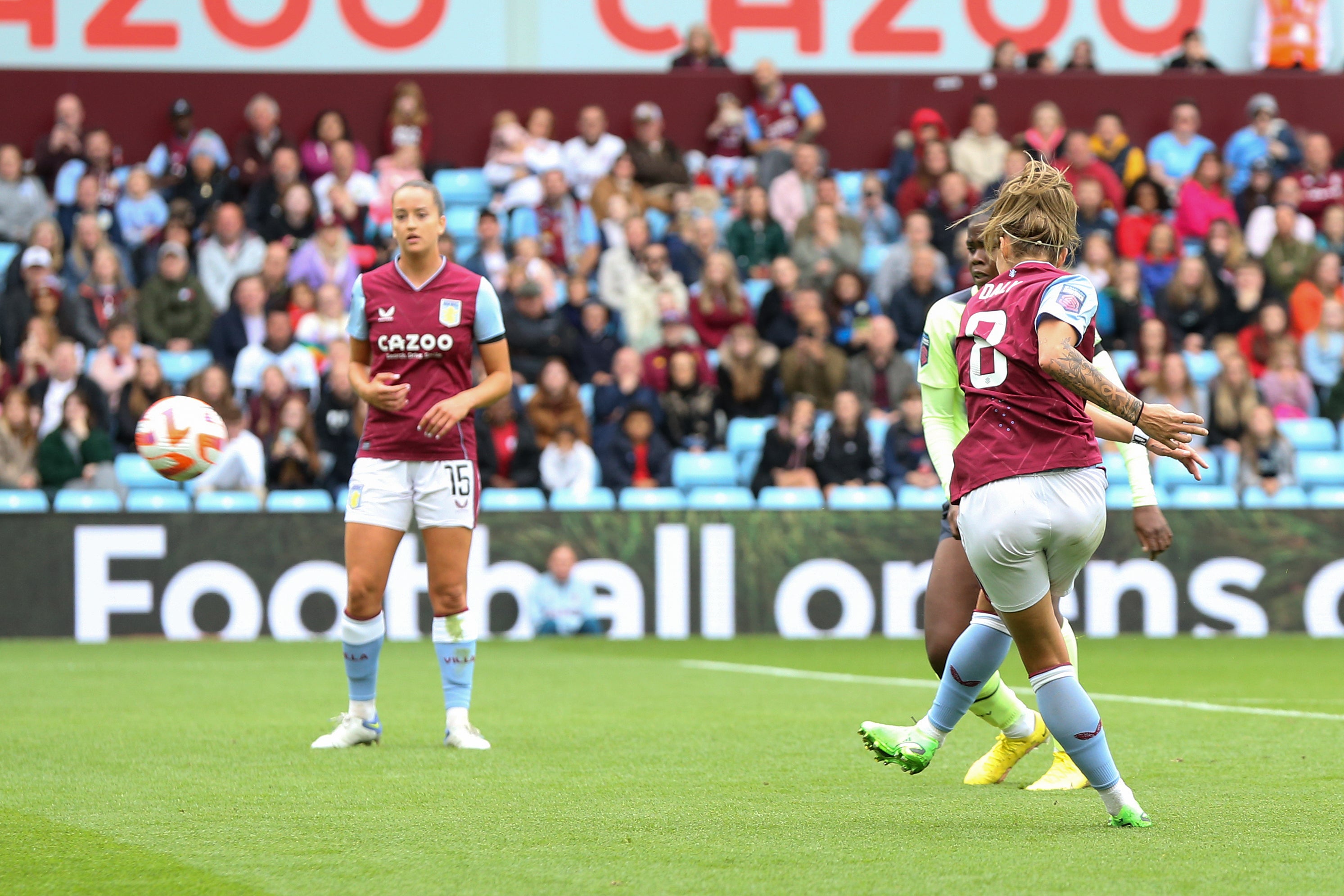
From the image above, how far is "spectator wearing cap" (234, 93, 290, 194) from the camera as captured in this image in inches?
713

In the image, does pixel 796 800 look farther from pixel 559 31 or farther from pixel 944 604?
pixel 559 31

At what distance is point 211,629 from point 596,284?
542 cm

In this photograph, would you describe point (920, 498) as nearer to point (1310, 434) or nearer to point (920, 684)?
point (1310, 434)

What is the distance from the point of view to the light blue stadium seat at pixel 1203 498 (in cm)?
1460

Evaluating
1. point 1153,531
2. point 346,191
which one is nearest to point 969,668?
point 1153,531

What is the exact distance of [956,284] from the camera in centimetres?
1741

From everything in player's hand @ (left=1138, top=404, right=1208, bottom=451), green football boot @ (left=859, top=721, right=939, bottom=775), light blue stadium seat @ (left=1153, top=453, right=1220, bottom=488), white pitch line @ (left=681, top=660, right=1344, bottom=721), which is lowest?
white pitch line @ (left=681, top=660, right=1344, bottom=721)

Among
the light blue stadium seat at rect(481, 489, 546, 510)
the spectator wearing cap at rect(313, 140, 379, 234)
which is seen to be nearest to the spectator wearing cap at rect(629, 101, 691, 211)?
the spectator wearing cap at rect(313, 140, 379, 234)

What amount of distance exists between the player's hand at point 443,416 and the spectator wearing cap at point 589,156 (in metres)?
11.6

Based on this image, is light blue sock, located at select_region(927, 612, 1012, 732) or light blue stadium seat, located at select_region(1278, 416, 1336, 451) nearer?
light blue sock, located at select_region(927, 612, 1012, 732)

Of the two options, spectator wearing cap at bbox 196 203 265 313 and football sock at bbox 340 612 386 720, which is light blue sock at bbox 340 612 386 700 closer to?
football sock at bbox 340 612 386 720

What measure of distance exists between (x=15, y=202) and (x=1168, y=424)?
603 inches

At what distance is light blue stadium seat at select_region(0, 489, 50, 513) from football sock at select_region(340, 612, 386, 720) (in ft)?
26.1

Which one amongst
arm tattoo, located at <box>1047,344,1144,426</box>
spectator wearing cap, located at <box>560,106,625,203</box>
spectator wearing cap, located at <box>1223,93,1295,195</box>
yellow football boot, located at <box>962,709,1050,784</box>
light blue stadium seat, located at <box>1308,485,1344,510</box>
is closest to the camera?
arm tattoo, located at <box>1047,344,1144,426</box>
